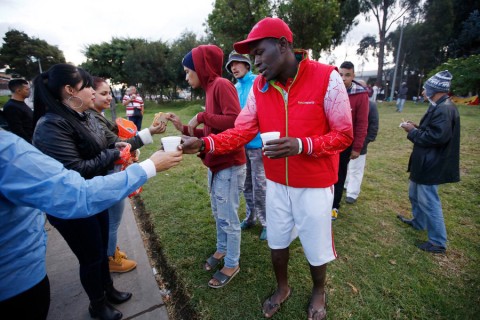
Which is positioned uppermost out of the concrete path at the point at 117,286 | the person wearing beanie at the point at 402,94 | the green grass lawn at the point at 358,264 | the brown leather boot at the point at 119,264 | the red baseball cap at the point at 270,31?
the red baseball cap at the point at 270,31

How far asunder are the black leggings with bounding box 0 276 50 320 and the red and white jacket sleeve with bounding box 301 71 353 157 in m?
1.77

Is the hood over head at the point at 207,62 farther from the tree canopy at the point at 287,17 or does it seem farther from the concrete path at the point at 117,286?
the tree canopy at the point at 287,17

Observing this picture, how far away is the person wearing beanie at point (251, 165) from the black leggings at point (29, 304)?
237cm

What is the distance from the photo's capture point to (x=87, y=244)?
187cm

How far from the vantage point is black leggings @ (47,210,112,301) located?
70.6 inches

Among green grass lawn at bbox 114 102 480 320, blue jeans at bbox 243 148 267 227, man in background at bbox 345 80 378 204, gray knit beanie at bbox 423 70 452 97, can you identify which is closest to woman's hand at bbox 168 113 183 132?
blue jeans at bbox 243 148 267 227

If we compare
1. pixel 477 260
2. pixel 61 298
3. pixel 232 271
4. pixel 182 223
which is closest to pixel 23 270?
pixel 61 298

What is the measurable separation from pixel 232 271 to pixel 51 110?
7.14 ft

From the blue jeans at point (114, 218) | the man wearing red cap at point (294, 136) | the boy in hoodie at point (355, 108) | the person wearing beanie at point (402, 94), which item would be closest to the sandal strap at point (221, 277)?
the man wearing red cap at point (294, 136)

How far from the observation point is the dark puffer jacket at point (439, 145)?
2.79 m

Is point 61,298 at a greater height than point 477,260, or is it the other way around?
point 61,298

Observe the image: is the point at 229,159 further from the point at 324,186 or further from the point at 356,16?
the point at 356,16

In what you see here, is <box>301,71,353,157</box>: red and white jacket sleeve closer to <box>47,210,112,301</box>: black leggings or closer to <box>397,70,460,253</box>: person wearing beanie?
<box>47,210,112,301</box>: black leggings

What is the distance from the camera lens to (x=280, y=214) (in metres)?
2.06
